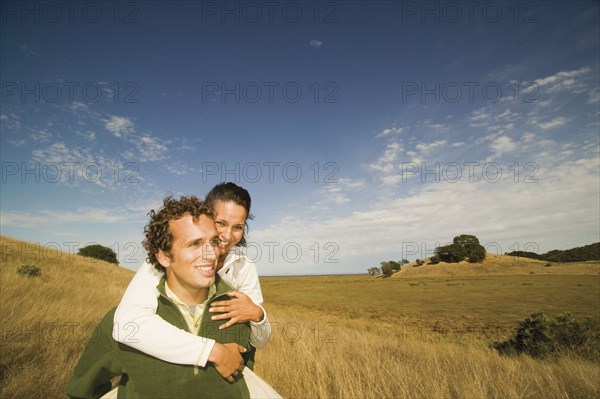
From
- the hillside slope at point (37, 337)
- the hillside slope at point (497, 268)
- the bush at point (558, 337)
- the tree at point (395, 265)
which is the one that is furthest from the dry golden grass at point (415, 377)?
the tree at point (395, 265)

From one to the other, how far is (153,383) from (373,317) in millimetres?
21250

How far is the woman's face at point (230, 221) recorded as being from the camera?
11.4ft

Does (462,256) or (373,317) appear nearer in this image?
(373,317)

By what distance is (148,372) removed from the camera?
69.0 inches

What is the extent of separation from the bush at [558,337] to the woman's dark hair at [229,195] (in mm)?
8835

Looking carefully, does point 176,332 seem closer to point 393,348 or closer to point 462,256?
point 393,348

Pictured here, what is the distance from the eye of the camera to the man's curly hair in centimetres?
214

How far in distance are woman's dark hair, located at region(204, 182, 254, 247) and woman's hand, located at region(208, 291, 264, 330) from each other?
1586 mm

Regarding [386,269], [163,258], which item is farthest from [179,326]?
[386,269]

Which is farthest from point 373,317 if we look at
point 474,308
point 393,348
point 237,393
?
point 237,393

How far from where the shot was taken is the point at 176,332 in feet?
5.62

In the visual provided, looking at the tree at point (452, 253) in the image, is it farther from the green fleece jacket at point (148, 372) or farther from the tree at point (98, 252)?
the green fleece jacket at point (148, 372)

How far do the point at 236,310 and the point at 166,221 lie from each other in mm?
838

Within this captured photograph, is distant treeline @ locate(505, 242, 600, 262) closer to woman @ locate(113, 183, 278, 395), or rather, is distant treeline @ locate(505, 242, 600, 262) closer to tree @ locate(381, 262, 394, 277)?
tree @ locate(381, 262, 394, 277)
